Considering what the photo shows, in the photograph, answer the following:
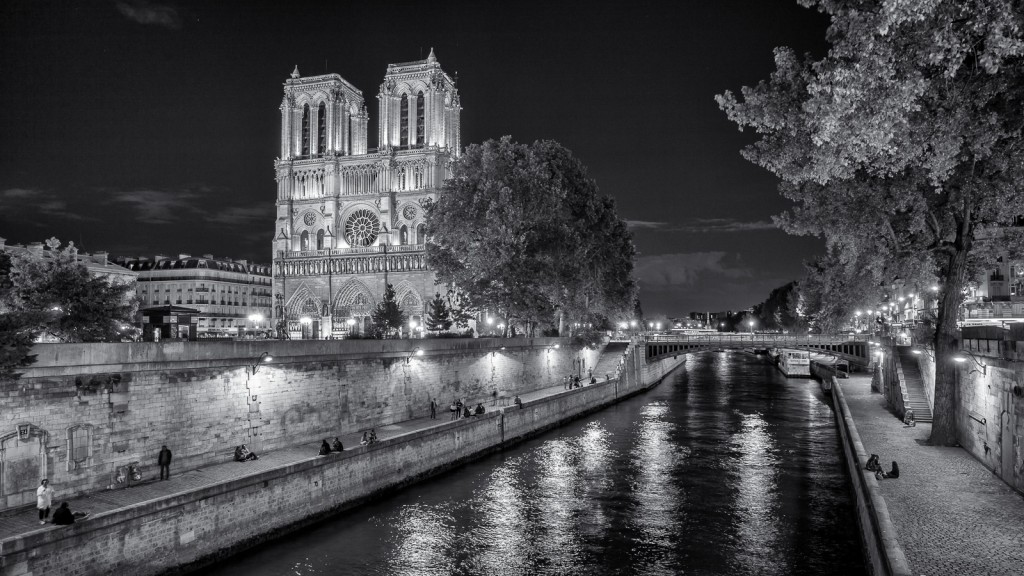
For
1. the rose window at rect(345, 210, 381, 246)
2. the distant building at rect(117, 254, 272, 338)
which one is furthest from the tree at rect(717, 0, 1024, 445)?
the distant building at rect(117, 254, 272, 338)

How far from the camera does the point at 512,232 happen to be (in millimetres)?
40781

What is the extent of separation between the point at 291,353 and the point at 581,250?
25.8 metres

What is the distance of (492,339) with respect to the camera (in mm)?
37781

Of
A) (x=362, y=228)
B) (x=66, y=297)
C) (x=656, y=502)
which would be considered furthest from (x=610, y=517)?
(x=362, y=228)

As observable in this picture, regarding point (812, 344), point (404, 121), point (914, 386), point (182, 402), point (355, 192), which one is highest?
point (404, 121)

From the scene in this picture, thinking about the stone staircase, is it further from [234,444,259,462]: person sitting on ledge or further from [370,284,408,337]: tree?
[370,284,408,337]: tree

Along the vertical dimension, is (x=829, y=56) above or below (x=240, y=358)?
above

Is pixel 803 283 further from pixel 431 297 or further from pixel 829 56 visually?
pixel 829 56

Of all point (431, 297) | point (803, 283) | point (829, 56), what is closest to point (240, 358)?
point (829, 56)

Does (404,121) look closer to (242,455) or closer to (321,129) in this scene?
(321,129)

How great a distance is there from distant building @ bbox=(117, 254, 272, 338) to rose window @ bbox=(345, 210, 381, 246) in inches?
669

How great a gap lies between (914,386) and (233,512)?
87.4 feet

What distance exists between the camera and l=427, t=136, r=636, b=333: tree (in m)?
40.2

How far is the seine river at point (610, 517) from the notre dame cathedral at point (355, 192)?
159 ft
